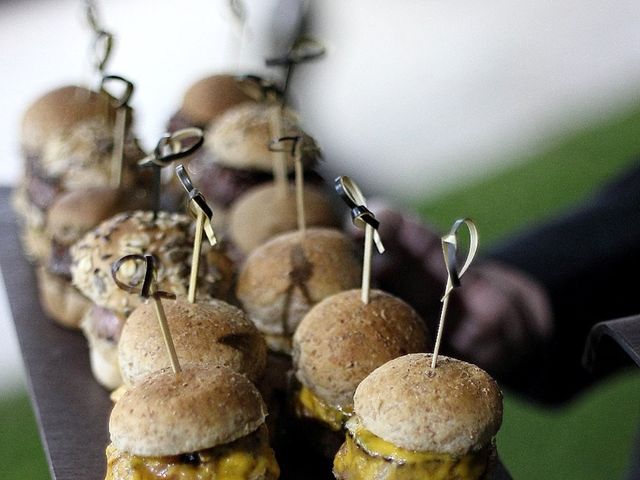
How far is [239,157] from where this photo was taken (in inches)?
109

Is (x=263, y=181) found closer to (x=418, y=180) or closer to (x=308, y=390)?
(x=308, y=390)

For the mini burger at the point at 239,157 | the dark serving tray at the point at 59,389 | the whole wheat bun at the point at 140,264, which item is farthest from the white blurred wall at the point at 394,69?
the whole wheat bun at the point at 140,264

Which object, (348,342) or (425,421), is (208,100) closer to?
(348,342)

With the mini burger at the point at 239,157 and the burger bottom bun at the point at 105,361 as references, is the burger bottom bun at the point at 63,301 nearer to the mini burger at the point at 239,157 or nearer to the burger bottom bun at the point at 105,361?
the burger bottom bun at the point at 105,361

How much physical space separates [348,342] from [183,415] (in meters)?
0.41

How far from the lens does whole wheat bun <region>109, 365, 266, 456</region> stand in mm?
1422

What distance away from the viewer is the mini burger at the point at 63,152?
2.67 meters

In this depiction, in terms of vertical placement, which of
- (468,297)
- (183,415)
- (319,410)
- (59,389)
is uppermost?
(183,415)

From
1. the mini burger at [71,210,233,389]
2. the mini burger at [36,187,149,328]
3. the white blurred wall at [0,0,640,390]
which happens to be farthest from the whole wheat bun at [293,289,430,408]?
the white blurred wall at [0,0,640,390]

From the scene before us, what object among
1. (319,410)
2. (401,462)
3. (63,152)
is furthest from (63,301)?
(401,462)

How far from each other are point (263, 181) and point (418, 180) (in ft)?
12.0

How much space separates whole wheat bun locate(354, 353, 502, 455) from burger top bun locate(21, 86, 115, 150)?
63.6 inches

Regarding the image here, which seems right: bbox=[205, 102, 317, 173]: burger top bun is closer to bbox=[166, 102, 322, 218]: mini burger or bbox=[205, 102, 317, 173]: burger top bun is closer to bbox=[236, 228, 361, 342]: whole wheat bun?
bbox=[166, 102, 322, 218]: mini burger

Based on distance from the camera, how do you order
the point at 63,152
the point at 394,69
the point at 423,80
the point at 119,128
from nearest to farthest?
1. the point at 119,128
2. the point at 63,152
3. the point at 423,80
4. the point at 394,69
